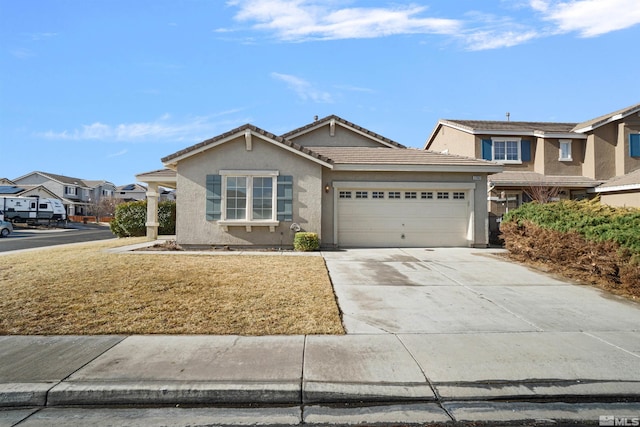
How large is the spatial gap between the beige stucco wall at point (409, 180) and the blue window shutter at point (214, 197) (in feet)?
12.4

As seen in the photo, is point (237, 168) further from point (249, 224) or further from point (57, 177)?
point (57, 177)

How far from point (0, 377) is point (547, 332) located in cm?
667

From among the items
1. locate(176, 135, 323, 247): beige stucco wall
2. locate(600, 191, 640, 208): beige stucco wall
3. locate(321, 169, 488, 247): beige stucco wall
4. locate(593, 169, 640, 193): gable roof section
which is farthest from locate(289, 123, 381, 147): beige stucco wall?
locate(600, 191, 640, 208): beige stucco wall

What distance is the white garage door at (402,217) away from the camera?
13086 mm

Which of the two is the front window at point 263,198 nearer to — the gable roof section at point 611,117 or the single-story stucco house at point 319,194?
the single-story stucco house at point 319,194

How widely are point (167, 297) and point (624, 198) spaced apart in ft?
66.4

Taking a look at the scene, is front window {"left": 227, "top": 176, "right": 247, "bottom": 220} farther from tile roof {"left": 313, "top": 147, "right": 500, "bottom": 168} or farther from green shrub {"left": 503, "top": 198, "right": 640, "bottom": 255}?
green shrub {"left": 503, "top": 198, "right": 640, "bottom": 255}

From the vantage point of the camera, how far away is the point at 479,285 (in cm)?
735

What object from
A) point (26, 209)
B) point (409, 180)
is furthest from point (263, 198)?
point (26, 209)

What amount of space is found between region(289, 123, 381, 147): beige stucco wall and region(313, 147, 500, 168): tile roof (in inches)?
128

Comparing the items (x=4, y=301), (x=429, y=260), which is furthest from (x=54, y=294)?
(x=429, y=260)

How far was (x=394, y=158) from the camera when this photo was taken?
13.6m

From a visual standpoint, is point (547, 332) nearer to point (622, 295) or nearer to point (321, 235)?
point (622, 295)

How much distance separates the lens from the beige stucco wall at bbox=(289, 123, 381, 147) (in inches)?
724
